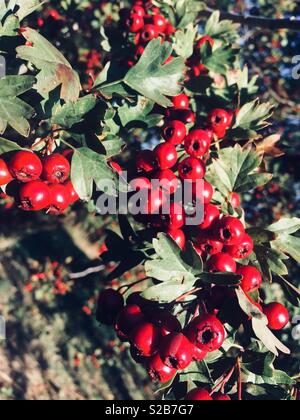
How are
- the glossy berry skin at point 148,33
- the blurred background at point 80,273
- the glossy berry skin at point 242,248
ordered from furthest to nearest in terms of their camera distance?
the blurred background at point 80,273, the glossy berry skin at point 148,33, the glossy berry skin at point 242,248

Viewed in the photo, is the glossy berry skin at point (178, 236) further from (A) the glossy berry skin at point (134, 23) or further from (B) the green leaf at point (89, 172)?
(A) the glossy berry skin at point (134, 23)

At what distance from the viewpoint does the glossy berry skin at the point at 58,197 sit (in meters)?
1.64

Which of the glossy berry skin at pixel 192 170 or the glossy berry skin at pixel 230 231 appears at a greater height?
the glossy berry skin at pixel 192 170

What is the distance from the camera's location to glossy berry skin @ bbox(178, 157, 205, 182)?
68.8 inches

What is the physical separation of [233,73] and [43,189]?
156cm

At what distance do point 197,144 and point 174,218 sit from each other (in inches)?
16.1

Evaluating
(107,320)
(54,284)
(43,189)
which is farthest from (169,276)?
(54,284)

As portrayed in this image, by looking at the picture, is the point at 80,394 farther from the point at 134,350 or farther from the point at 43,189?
the point at 43,189

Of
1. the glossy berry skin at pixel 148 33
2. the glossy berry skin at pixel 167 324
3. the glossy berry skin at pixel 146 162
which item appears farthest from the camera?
the glossy berry skin at pixel 148 33

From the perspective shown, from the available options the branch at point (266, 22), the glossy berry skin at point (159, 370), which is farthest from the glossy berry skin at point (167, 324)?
the branch at point (266, 22)

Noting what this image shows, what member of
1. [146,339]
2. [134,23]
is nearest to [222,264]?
[146,339]

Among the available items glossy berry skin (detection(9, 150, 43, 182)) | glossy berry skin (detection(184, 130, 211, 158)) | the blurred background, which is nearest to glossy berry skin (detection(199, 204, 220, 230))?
glossy berry skin (detection(184, 130, 211, 158))

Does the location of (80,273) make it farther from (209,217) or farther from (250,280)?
(250,280)

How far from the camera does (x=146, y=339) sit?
5.01 feet
